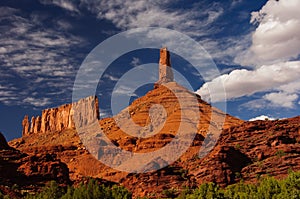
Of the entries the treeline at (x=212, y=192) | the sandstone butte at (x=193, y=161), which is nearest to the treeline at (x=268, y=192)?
the treeline at (x=212, y=192)

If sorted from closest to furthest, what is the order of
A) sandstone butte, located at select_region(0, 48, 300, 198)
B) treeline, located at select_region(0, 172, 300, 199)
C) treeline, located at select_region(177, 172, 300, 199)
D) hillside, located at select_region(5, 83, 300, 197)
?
treeline, located at select_region(0, 172, 300, 199), treeline, located at select_region(177, 172, 300, 199), sandstone butte, located at select_region(0, 48, 300, 198), hillside, located at select_region(5, 83, 300, 197)

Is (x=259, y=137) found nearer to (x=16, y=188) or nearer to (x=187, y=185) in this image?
(x=187, y=185)

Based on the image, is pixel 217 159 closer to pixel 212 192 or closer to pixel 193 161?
pixel 193 161

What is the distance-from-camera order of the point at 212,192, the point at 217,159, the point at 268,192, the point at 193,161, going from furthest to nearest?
the point at 193,161
the point at 217,159
the point at 212,192
the point at 268,192

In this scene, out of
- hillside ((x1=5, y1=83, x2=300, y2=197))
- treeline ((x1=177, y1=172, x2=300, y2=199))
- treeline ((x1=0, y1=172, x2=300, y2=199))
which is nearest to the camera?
treeline ((x1=0, y1=172, x2=300, y2=199))

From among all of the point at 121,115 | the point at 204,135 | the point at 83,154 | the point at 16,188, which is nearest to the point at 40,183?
the point at 16,188

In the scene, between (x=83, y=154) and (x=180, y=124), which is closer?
(x=83, y=154)

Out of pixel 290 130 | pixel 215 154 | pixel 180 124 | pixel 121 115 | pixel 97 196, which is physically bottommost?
pixel 97 196

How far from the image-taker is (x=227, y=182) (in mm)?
87438

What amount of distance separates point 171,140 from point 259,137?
30.5m

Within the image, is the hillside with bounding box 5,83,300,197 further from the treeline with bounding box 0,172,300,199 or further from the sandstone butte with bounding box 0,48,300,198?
the treeline with bounding box 0,172,300,199

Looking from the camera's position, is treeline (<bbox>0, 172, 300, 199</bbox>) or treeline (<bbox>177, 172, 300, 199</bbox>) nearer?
treeline (<bbox>0, 172, 300, 199</bbox>)

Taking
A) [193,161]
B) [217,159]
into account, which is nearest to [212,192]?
[217,159]

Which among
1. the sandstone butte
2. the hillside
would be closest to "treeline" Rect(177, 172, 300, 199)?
the sandstone butte
